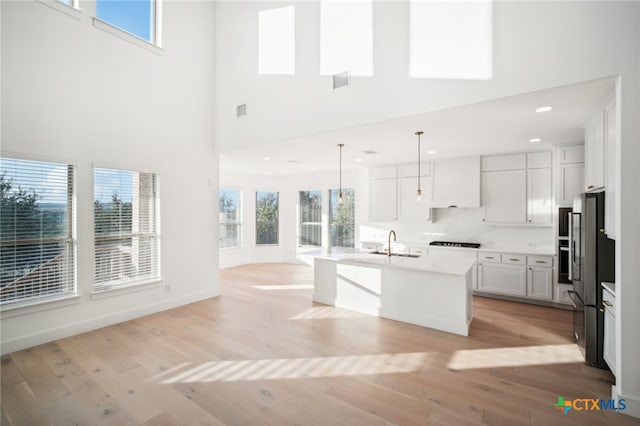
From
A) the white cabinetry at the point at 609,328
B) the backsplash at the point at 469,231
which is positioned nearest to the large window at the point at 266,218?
the backsplash at the point at 469,231

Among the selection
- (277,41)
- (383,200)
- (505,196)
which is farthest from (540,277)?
(277,41)

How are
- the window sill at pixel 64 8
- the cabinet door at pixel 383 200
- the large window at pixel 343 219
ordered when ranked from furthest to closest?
the large window at pixel 343 219, the cabinet door at pixel 383 200, the window sill at pixel 64 8

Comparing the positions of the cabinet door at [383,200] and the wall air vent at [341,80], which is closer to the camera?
the wall air vent at [341,80]

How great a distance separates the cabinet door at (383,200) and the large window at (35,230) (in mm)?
5264

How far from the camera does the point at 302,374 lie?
2.77 m

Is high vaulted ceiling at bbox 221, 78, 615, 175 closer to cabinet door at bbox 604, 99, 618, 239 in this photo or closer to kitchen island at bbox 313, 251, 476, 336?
cabinet door at bbox 604, 99, 618, 239

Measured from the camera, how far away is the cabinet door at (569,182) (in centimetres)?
456

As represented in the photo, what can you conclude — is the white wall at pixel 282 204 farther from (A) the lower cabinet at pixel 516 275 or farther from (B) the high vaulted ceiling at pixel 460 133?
(A) the lower cabinet at pixel 516 275

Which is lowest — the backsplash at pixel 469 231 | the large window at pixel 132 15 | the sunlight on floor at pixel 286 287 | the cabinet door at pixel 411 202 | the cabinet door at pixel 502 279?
the sunlight on floor at pixel 286 287

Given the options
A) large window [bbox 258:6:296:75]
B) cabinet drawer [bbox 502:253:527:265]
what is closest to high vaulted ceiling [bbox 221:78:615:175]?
large window [bbox 258:6:296:75]

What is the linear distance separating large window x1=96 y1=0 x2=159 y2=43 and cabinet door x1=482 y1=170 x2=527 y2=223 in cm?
602

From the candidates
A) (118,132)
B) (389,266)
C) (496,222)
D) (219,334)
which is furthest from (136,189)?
(496,222)

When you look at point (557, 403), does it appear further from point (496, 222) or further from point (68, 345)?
point (68, 345)

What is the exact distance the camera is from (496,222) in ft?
18.0
